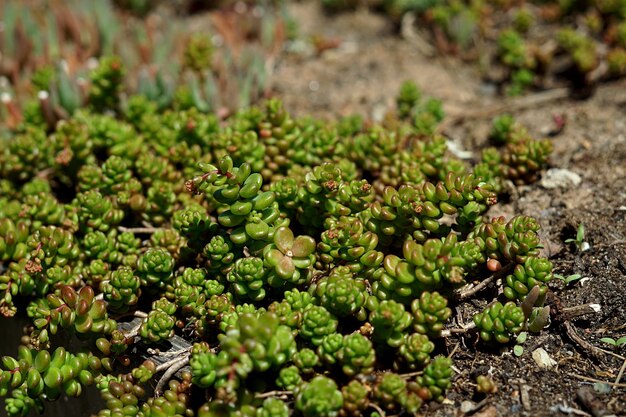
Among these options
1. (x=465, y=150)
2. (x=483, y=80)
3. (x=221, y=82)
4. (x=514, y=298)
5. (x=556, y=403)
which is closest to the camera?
(x=556, y=403)

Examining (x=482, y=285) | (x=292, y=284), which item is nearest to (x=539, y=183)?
(x=482, y=285)

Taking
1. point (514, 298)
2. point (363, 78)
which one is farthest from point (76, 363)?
point (363, 78)

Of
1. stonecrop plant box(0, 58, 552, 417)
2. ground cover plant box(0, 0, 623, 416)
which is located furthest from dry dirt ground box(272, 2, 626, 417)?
stonecrop plant box(0, 58, 552, 417)

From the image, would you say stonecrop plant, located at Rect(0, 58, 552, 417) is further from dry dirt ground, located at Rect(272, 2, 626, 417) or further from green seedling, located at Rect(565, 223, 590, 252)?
green seedling, located at Rect(565, 223, 590, 252)

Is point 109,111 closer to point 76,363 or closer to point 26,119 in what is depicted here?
point 26,119

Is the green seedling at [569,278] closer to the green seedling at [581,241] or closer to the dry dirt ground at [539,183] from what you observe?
the dry dirt ground at [539,183]

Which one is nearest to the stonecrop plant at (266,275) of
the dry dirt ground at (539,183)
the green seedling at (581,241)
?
the dry dirt ground at (539,183)
